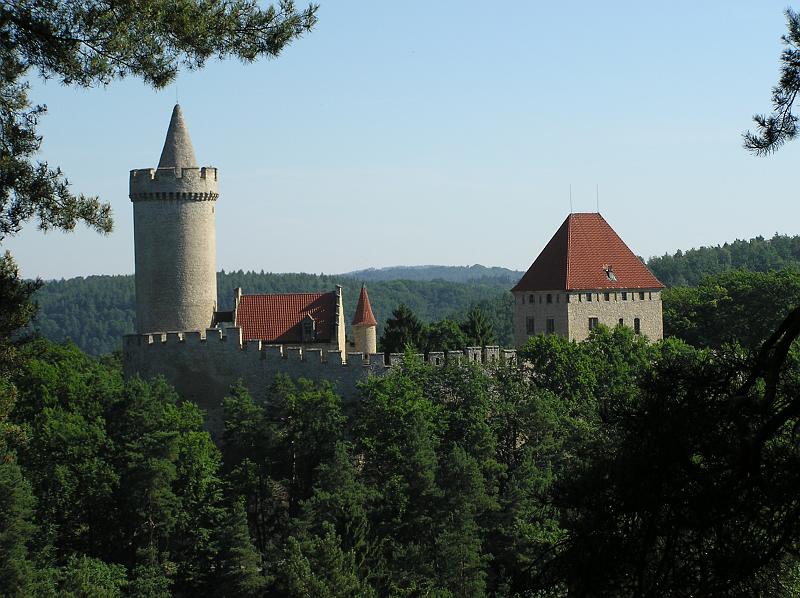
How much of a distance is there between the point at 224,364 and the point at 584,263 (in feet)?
42.2

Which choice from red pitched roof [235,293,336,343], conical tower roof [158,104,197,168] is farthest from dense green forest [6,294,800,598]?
conical tower roof [158,104,197,168]

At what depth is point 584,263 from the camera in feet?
145

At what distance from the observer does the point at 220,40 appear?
1438cm

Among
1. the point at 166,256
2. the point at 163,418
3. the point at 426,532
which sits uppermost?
the point at 166,256

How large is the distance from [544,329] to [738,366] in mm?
35022

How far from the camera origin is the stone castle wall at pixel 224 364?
36281 mm

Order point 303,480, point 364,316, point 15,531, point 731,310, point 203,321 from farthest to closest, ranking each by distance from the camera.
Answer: point 731,310, point 364,316, point 203,321, point 303,480, point 15,531

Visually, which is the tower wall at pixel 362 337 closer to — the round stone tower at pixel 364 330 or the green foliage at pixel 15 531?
the round stone tower at pixel 364 330

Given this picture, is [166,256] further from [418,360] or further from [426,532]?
[426,532]

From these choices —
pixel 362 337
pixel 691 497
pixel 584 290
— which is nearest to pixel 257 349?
pixel 362 337

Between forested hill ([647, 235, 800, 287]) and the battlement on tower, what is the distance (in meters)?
84.8

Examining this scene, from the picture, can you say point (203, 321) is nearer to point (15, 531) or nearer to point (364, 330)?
point (364, 330)

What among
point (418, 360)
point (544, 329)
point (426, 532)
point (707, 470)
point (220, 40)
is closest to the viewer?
point (707, 470)

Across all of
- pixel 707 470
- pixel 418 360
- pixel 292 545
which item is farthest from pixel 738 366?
pixel 418 360
